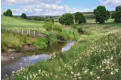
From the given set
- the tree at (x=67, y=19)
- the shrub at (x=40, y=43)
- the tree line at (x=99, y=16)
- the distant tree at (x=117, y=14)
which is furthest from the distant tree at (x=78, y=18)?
the shrub at (x=40, y=43)

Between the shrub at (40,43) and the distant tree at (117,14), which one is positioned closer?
the shrub at (40,43)

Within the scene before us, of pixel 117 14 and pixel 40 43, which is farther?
pixel 117 14

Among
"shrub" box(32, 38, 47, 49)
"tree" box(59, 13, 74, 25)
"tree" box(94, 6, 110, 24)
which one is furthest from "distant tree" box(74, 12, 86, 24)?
"shrub" box(32, 38, 47, 49)

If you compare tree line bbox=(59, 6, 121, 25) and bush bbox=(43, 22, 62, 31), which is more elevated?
tree line bbox=(59, 6, 121, 25)

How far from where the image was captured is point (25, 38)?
2606cm

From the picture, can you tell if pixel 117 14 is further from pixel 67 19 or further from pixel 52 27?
pixel 52 27

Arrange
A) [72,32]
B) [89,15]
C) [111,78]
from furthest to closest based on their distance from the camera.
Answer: [89,15] → [72,32] → [111,78]

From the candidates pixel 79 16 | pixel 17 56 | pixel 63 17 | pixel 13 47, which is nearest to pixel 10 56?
pixel 17 56

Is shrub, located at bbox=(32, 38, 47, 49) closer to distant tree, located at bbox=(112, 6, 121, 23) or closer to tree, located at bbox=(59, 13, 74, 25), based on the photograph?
tree, located at bbox=(59, 13, 74, 25)

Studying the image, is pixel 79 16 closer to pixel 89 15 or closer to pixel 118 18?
pixel 118 18

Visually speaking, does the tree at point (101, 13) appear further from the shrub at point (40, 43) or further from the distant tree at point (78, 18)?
the shrub at point (40, 43)

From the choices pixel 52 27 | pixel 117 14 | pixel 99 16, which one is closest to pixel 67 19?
pixel 99 16

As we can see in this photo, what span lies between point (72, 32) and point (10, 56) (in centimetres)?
2063

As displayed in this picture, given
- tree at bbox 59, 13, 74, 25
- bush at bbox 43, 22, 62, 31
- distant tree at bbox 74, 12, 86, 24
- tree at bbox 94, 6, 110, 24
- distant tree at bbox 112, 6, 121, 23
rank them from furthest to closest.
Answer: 1. distant tree at bbox 74, 12, 86, 24
2. tree at bbox 94, 6, 110, 24
3. distant tree at bbox 112, 6, 121, 23
4. tree at bbox 59, 13, 74, 25
5. bush at bbox 43, 22, 62, 31
